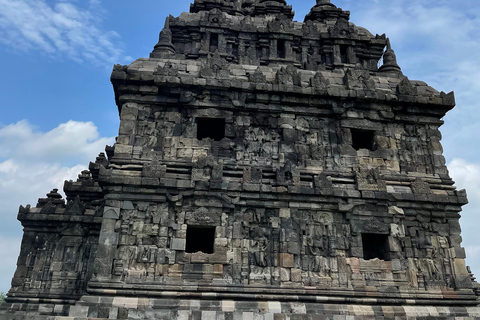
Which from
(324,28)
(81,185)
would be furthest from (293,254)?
(324,28)

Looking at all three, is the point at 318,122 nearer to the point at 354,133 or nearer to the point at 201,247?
the point at 354,133

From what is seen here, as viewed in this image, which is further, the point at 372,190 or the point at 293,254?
the point at 372,190

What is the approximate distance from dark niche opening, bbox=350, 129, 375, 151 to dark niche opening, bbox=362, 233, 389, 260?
9.86ft

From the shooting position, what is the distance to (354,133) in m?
13.8

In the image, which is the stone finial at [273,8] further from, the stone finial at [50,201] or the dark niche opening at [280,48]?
the stone finial at [50,201]

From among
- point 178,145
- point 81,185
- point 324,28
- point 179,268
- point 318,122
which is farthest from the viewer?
point 324,28

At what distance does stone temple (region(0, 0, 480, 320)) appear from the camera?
10.7 metres

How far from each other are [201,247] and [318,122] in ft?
18.5

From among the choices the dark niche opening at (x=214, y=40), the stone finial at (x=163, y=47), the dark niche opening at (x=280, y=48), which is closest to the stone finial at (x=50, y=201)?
the stone finial at (x=163, y=47)

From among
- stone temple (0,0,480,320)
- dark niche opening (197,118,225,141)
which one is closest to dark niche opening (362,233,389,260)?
stone temple (0,0,480,320)

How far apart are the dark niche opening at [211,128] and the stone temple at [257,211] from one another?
0.19 ft

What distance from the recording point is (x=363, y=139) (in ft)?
46.1

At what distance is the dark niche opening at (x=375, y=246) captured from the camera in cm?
1188

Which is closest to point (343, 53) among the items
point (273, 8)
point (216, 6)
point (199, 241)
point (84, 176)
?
point (273, 8)
